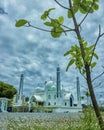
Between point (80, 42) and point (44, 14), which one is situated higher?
point (44, 14)

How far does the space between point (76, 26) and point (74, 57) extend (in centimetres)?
13

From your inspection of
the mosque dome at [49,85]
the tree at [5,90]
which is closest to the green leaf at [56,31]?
the tree at [5,90]

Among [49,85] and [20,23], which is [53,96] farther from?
[20,23]

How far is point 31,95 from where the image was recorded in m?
52.8

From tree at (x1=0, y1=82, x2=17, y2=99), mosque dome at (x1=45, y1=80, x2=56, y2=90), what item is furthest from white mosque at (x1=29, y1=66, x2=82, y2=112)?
tree at (x1=0, y1=82, x2=17, y2=99)

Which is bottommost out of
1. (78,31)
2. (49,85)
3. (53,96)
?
(78,31)

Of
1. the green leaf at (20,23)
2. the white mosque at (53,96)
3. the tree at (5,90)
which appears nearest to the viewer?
the green leaf at (20,23)

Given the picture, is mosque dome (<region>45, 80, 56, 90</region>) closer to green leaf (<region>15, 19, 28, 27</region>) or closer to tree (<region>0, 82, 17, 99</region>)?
tree (<region>0, 82, 17, 99</region>)

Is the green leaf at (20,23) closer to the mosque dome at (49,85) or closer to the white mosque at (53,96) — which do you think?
the white mosque at (53,96)

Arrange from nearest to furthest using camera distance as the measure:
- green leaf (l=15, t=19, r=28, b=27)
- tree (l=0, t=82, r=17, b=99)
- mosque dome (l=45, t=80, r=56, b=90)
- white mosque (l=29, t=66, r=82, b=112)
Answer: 1. green leaf (l=15, t=19, r=28, b=27)
2. tree (l=0, t=82, r=17, b=99)
3. white mosque (l=29, t=66, r=82, b=112)
4. mosque dome (l=45, t=80, r=56, b=90)

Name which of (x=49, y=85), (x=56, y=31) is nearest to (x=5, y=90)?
(x=49, y=85)

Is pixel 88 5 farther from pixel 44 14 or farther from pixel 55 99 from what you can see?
pixel 55 99

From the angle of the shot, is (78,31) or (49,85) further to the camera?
(49,85)

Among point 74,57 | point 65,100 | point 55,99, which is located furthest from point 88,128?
point 65,100
